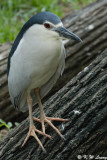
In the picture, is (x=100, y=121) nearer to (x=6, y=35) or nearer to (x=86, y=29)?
(x=86, y=29)

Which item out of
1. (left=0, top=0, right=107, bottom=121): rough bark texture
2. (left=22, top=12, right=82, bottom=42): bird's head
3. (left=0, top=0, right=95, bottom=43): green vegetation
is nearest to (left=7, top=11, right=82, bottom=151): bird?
(left=22, top=12, right=82, bottom=42): bird's head

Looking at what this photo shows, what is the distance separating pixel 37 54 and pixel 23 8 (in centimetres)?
447

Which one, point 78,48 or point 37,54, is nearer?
point 37,54

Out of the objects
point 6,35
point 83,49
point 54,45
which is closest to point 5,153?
point 54,45

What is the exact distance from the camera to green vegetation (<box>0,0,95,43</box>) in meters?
6.38

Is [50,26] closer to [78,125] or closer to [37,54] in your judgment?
[37,54]

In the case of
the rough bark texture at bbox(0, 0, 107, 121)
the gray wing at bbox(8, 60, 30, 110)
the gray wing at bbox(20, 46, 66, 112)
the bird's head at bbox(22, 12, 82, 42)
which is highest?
the bird's head at bbox(22, 12, 82, 42)

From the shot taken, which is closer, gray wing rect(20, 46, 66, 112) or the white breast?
the white breast

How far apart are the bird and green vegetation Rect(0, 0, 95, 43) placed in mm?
3194

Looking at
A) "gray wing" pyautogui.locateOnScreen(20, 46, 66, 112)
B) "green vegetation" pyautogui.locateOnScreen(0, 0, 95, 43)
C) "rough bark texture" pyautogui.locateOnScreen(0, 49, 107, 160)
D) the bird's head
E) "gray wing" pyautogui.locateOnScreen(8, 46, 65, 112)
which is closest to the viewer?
the bird's head

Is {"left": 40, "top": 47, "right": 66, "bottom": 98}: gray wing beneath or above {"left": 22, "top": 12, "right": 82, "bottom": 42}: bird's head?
beneath

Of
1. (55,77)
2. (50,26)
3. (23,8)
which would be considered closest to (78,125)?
(55,77)

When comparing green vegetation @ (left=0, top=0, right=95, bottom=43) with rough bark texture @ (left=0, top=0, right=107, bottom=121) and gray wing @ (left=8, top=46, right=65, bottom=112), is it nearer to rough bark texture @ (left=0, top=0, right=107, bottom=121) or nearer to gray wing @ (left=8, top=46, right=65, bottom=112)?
rough bark texture @ (left=0, top=0, right=107, bottom=121)

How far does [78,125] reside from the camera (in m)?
2.88
